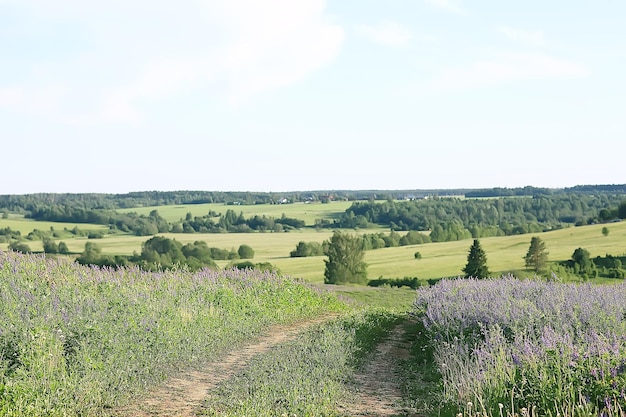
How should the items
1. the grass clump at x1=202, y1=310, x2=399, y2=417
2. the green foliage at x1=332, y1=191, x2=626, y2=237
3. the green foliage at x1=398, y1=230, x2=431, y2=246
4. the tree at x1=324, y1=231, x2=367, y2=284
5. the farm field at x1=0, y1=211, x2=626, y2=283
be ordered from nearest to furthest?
the grass clump at x1=202, y1=310, x2=399, y2=417, the tree at x1=324, y1=231, x2=367, y2=284, the farm field at x1=0, y1=211, x2=626, y2=283, the green foliage at x1=398, y1=230, x2=431, y2=246, the green foliage at x1=332, y1=191, x2=626, y2=237

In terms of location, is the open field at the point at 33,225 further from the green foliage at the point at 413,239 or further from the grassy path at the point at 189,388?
the grassy path at the point at 189,388

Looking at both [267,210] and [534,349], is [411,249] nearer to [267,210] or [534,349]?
[267,210]

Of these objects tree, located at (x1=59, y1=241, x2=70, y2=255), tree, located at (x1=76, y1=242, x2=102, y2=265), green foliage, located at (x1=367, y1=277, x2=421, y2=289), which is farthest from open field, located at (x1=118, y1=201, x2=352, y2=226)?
green foliage, located at (x1=367, y1=277, x2=421, y2=289)

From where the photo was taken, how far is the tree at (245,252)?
82.6 metres

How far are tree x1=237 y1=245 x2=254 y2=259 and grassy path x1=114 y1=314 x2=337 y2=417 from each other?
68.7 metres

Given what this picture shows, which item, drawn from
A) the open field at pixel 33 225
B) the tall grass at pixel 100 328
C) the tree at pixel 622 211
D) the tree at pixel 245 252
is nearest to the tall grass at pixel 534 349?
the tall grass at pixel 100 328

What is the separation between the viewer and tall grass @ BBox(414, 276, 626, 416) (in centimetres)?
715

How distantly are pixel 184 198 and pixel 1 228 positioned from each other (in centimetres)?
6744

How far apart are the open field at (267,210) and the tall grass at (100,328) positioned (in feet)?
362

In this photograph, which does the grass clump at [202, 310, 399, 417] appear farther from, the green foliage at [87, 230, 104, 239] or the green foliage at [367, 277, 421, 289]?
the green foliage at [87, 230, 104, 239]

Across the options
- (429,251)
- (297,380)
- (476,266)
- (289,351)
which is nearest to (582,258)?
(476,266)

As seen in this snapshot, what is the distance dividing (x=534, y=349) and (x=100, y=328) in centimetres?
679

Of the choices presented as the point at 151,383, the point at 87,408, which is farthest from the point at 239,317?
the point at 87,408

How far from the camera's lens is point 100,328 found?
1034cm
